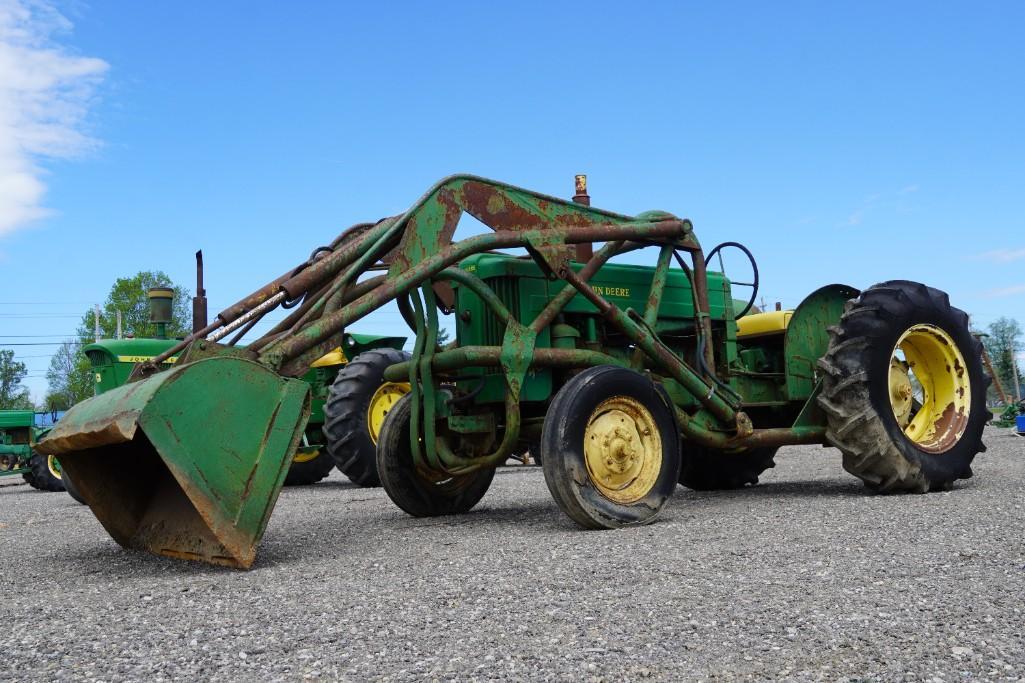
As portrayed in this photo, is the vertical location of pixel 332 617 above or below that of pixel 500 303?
below

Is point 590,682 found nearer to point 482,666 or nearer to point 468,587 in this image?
point 482,666

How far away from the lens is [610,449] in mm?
5785

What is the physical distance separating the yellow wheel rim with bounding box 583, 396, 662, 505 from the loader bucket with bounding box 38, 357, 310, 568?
1726 millimetres

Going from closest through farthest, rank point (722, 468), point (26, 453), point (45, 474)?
point (722, 468), point (45, 474), point (26, 453)

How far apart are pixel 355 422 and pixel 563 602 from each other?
22.5 ft

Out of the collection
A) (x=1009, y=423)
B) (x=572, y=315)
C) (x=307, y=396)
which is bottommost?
(x=1009, y=423)

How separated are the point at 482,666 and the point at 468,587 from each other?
1112 millimetres

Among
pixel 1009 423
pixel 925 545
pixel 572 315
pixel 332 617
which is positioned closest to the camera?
pixel 332 617

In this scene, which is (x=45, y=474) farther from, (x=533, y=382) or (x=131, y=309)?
(x=131, y=309)

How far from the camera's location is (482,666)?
2916 mm

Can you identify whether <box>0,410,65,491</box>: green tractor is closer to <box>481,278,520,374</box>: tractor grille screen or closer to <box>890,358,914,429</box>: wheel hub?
<box>481,278,520,374</box>: tractor grille screen

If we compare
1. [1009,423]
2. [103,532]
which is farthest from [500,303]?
[1009,423]

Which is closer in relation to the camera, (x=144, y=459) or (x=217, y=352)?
(x=217, y=352)

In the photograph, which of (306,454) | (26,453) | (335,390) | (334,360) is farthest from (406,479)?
(26,453)
